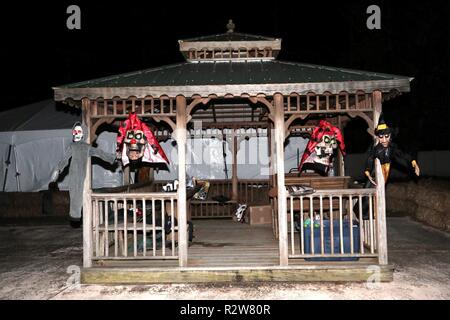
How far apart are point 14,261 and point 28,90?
19.0m

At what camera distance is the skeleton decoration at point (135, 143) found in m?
5.46

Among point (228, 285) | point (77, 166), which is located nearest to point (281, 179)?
point (228, 285)

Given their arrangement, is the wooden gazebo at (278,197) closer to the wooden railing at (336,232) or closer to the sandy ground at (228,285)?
the wooden railing at (336,232)

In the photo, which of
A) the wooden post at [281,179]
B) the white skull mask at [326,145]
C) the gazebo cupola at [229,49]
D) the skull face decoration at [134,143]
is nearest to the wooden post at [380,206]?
the white skull mask at [326,145]

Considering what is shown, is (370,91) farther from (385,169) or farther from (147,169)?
(147,169)

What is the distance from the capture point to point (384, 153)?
5391mm

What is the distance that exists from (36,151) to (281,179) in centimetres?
1025

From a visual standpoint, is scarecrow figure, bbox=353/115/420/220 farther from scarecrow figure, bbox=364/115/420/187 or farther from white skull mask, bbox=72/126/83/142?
white skull mask, bbox=72/126/83/142

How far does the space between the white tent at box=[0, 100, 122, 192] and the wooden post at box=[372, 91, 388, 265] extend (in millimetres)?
9016

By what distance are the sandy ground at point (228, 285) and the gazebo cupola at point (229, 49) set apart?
4.38 meters

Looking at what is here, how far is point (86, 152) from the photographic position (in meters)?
5.55

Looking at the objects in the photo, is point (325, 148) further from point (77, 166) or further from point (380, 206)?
point (77, 166)

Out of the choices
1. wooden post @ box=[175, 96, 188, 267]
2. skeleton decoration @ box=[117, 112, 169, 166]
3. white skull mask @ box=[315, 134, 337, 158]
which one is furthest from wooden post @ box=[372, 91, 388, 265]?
skeleton decoration @ box=[117, 112, 169, 166]
